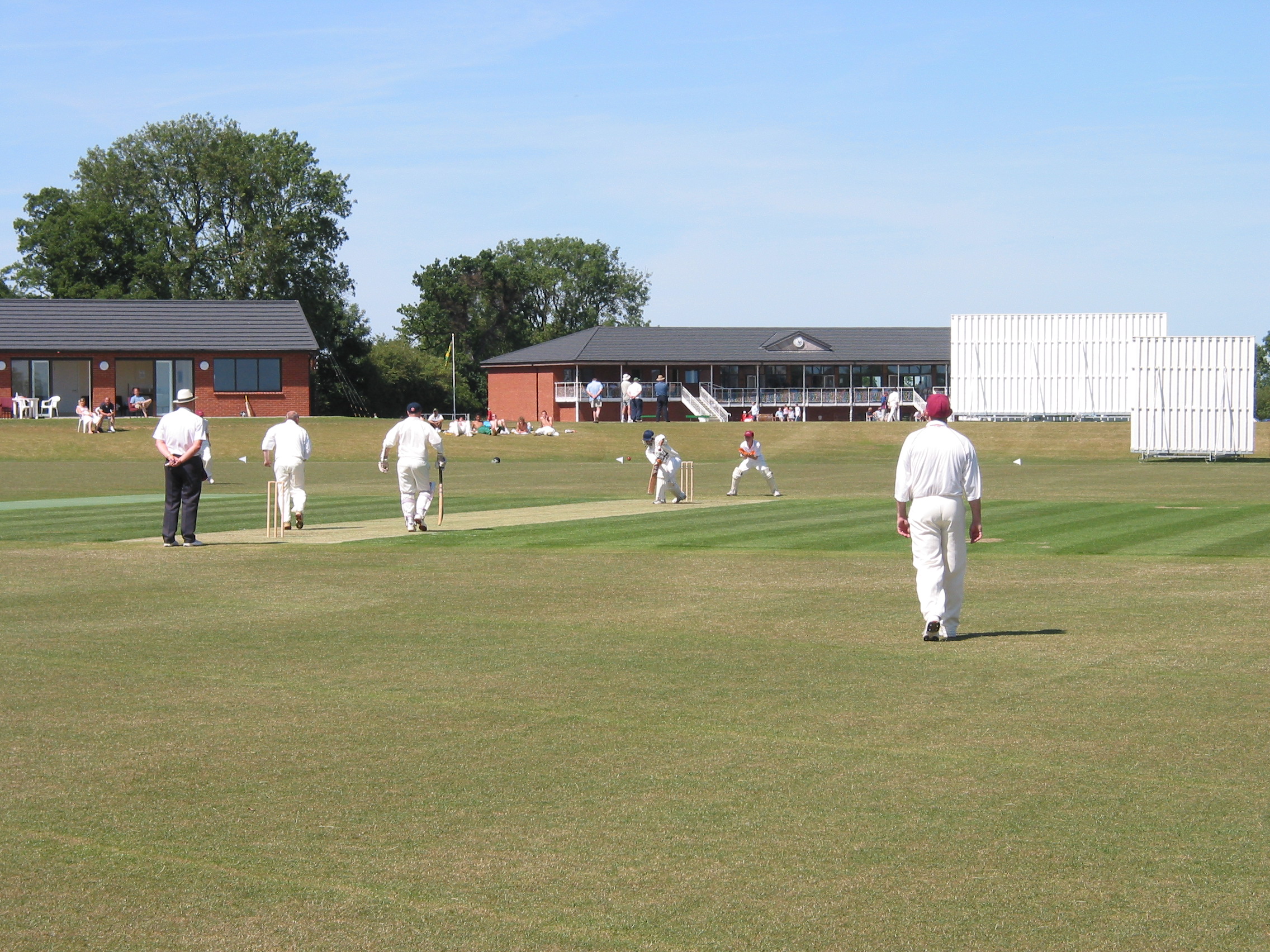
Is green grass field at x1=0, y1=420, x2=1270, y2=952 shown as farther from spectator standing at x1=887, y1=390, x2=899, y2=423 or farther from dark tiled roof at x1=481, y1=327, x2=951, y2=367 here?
dark tiled roof at x1=481, y1=327, x2=951, y2=367

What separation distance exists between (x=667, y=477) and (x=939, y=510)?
54.7ft

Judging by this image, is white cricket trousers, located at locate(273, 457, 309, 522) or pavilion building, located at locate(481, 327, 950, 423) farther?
pavilion building, located at locate(481, 327, 950, 423)

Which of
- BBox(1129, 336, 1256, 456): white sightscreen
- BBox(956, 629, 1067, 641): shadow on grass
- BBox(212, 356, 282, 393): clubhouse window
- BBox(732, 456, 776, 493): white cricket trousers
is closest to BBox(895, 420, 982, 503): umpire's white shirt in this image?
BBox(956, 629, 1067, 641): shadow on grass

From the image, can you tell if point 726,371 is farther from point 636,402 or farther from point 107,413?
→ point 107,413

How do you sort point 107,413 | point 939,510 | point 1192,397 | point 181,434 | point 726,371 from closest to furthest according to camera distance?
point 939,510
point 181,434
point 1192,397
point 107,413
point 726,371

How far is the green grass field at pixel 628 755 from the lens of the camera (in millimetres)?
5359

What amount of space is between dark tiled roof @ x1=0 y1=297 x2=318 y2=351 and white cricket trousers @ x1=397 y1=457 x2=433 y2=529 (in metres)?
49.6

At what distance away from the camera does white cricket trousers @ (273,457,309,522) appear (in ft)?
69.7

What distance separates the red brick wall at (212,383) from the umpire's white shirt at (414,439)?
48187mm

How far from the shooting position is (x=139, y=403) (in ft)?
207

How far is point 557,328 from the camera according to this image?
430 ft

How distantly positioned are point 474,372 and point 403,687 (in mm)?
103173

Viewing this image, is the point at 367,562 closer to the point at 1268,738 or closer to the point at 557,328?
the point at 1268,738

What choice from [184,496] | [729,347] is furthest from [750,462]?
[729,347]
